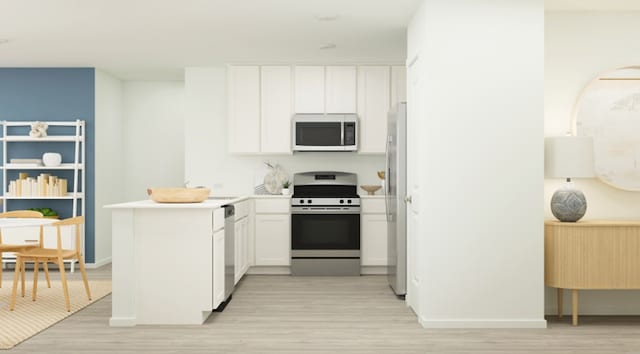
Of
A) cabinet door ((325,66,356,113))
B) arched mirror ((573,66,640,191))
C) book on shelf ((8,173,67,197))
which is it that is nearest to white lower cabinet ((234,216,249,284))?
cabinet door ((325,66,356,113))

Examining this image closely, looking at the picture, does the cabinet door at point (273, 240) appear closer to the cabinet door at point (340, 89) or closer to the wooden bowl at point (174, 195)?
the cabinet door at point (340, 89)

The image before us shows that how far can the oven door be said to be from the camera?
716 centimetres

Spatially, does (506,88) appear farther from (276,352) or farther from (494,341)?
(276,352)

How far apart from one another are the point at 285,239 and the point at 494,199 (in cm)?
327

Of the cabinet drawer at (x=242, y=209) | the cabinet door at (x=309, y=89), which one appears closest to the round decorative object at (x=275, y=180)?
the cabinet drawer at (x=242, y=209)

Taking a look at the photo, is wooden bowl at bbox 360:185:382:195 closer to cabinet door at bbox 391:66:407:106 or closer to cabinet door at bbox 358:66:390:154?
cabinet door at bbox 358:66:390:154

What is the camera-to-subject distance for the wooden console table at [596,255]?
4648mm

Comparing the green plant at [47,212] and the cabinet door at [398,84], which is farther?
the green plant at [47,212]

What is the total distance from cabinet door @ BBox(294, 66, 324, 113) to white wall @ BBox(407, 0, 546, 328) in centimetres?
300

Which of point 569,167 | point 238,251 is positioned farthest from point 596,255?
point 238,251

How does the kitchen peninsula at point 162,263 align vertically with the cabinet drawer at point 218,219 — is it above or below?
below

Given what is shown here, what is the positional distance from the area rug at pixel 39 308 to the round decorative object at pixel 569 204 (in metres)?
4.03

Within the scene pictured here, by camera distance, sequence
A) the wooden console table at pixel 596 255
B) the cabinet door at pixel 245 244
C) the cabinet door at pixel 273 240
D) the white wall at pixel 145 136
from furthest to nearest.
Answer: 1. the white wall at pixel 145 136
2. the cabinet door at pixel 273 240
3. the cabinet door at pixel 245 244
4. the wooden console table at pixel 596 255

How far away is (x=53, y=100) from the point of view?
7.75 m
